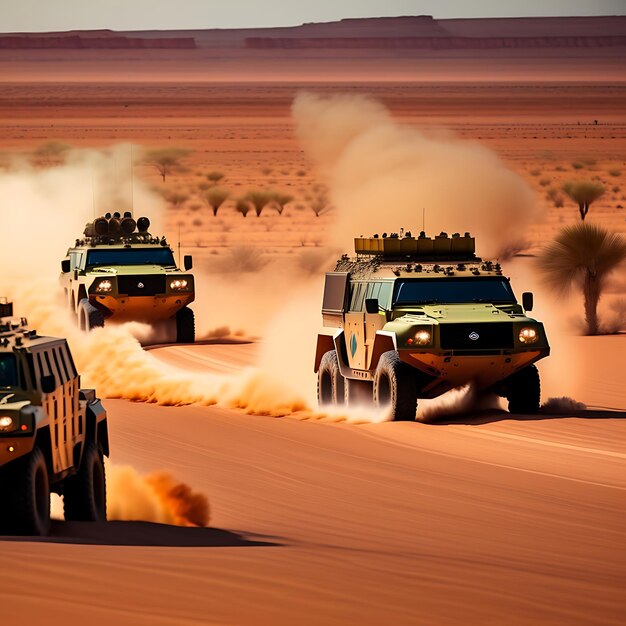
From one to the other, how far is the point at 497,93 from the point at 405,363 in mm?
139516

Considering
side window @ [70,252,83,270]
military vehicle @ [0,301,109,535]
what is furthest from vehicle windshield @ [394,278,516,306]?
side window @ [70,252,83,270]

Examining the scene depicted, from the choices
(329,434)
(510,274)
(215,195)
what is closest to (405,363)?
(329,434)

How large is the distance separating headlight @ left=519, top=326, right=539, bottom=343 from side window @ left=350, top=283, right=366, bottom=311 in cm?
209

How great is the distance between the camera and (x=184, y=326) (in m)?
30.9

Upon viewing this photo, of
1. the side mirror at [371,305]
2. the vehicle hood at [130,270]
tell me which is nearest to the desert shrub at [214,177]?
the vehicle hood at [130,270]

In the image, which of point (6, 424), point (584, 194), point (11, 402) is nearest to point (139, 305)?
point (11, 402)

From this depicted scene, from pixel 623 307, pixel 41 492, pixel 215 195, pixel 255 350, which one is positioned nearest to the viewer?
pixel 41 492

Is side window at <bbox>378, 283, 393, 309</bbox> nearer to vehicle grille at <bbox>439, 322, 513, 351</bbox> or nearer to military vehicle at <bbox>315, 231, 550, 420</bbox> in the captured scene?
military vehicle at <bbox>315, 231, 550, 420</bbox>

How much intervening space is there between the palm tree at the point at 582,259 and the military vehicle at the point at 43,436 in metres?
20.7

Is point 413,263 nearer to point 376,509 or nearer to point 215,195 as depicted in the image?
point 376,509

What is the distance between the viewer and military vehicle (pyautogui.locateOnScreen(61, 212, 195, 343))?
2988 cm

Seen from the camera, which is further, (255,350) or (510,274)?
(510,274)

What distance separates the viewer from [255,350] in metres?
29.5

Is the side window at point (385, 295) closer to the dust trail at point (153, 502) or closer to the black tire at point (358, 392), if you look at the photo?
the black tire at point (358, 392)
